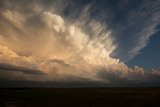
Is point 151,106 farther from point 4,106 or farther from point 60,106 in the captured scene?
point 4,106

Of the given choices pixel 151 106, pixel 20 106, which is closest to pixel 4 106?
pixel 20 106

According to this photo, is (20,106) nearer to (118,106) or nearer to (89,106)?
(89,106)

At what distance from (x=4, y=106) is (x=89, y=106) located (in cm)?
1471

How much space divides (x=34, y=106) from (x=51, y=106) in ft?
9.51

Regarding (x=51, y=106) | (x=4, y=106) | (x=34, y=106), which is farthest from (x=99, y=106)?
(x=4, y=106)

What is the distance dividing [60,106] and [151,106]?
15.9 m

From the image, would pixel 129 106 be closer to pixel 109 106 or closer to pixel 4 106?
pixel 109 106

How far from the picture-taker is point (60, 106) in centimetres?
4556

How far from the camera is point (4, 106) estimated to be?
45.3 m

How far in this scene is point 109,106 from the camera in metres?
45.9

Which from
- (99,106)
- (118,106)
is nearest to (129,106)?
(118,106)

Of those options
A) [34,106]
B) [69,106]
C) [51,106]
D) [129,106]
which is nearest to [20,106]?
[34,106]

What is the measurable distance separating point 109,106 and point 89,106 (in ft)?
11.8

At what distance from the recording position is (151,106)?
150ft
